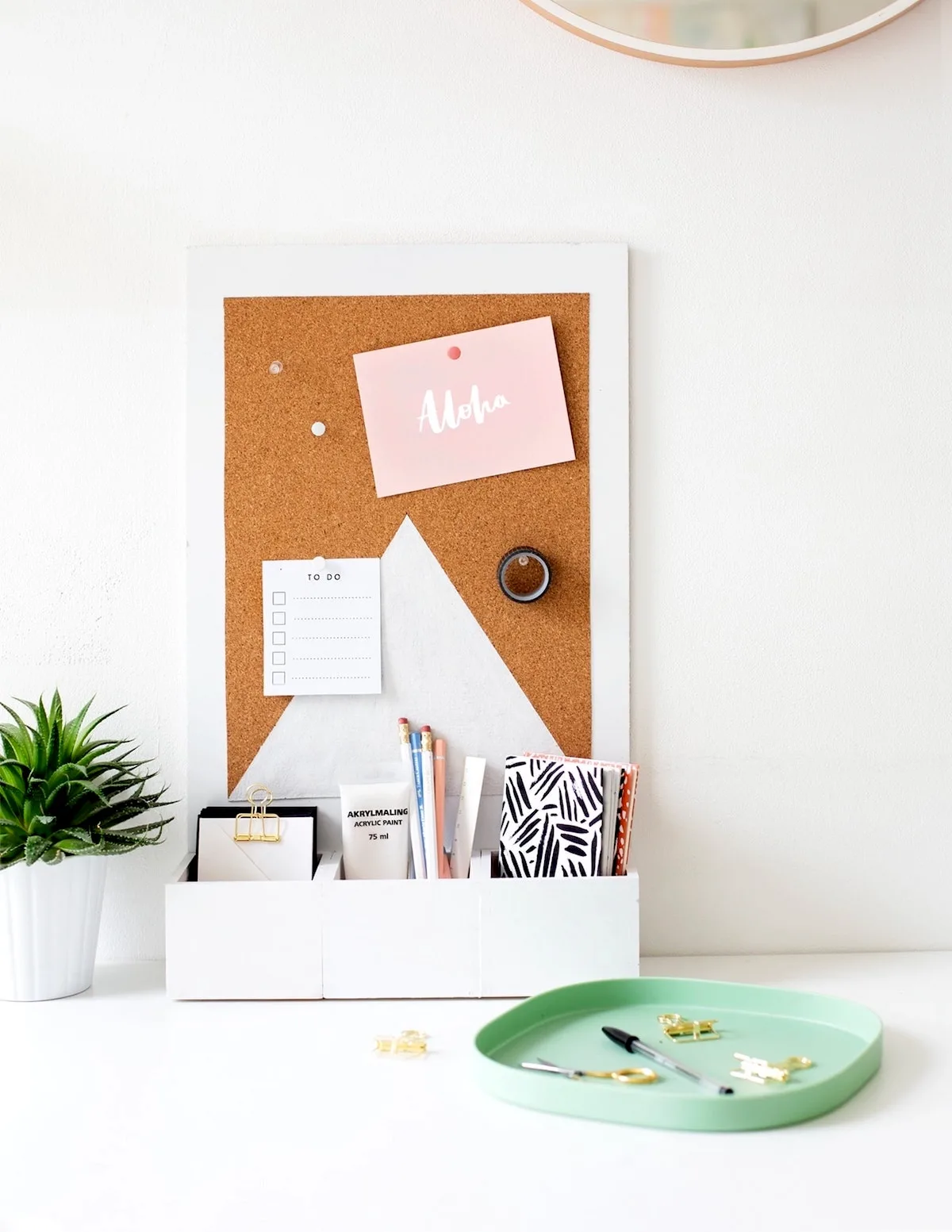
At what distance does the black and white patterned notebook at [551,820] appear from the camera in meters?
1.07

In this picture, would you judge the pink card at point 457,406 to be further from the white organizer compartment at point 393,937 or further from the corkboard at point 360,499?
the white organizer compartment at point 393,937

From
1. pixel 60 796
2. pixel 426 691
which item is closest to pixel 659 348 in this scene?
pixel 426 691

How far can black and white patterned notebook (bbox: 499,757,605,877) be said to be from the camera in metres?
1.07

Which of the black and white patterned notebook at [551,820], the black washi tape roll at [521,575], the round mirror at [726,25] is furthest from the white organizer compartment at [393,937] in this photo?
the round mirror at [726,25]

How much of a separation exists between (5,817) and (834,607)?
0.86m

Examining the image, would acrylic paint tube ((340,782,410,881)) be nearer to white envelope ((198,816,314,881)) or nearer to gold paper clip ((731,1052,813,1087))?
white envelope ((198,816,314,881))

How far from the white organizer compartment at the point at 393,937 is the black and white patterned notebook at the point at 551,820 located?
0.03 m

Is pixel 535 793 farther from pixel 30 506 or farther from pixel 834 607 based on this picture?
pixel 30 506

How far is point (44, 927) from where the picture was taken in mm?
1047

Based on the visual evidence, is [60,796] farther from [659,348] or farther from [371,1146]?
[659,348]

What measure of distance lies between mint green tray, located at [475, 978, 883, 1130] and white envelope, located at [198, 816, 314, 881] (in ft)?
0.95

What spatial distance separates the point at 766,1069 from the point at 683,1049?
0.08 meters

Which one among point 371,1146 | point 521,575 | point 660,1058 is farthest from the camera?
point 521,575

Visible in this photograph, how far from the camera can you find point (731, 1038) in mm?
948
